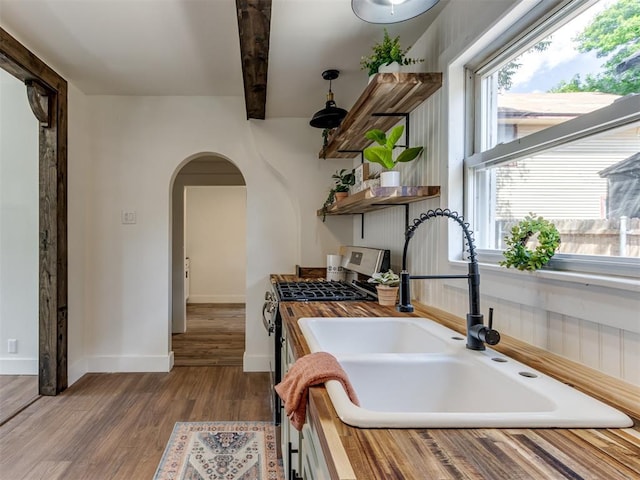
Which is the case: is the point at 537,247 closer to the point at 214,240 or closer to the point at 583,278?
the point at 583,278

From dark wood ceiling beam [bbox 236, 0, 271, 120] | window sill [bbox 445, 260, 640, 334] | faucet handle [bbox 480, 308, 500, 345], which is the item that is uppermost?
dark wood ceiling beam [bbox 236, 0, 271, 120]

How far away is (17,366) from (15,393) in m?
0.46

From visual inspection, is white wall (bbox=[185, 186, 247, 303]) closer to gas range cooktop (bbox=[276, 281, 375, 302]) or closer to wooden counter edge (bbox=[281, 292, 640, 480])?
gas range cooktop (bbox=[276, 281, 375, 302])

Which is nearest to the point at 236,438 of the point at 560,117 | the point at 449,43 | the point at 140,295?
the point at 140,295

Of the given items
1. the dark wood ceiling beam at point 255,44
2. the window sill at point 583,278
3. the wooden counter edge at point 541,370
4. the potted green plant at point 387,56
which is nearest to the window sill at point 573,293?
the window sill at point 583,278

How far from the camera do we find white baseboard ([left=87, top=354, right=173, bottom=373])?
316 cm

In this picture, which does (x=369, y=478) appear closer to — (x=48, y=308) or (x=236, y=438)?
(x=236, y=438)

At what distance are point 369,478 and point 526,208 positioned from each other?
1073 mm

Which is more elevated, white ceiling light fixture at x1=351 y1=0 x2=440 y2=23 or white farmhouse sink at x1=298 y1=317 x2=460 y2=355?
white ceiling light fixture at x1=351 y1=0 x2=440 y2=23

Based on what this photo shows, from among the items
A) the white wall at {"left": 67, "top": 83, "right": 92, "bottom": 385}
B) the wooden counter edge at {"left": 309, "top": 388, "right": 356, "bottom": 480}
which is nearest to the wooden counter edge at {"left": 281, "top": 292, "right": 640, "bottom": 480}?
the wooden counter edge at {"left": 309, "top": 388, "right": 356, "bottom": 480}

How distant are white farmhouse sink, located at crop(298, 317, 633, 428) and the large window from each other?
1.15 ft

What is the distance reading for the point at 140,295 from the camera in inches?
126

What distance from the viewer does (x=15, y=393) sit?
2689mm

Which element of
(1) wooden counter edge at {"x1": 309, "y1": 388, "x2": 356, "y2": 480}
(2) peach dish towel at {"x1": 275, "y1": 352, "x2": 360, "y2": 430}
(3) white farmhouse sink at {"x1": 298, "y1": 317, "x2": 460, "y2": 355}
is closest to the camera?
(1) wooden counter edge at {"x1": 309, "y1": 388, "x2": 356, "y2": 480}
